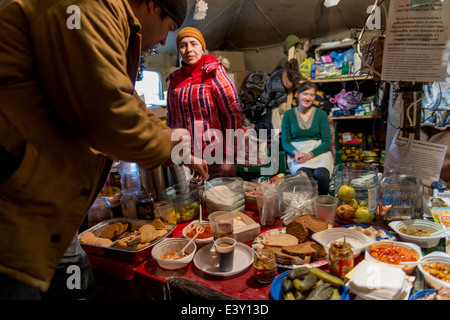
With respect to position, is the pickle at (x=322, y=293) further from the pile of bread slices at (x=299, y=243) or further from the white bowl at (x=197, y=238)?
the white bowl at (x=197, y=238)

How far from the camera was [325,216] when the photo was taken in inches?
61.6

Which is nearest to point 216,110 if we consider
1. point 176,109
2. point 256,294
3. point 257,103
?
point 176,109

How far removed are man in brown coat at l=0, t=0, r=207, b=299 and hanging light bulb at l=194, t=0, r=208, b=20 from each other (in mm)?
4100

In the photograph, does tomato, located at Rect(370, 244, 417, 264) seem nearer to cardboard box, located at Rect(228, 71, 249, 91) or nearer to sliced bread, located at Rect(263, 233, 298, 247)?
sliced bread, located at Rect(263, 233, 298, 247)

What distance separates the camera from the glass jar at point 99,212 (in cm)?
187

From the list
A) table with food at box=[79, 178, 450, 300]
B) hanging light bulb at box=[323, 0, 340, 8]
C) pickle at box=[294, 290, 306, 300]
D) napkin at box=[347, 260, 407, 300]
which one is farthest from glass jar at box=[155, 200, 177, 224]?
hanging light bulb at box=[323, 0, 340, 8]

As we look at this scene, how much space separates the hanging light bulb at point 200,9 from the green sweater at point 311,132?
219 centimetres

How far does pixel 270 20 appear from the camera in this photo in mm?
5531

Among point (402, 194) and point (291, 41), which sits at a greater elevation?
point (291, 41)

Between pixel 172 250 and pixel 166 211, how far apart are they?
0.34 meters

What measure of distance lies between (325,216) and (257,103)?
4200 millimetres

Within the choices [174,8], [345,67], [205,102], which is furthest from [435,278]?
[345,67]

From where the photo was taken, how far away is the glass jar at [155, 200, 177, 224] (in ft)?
5.74

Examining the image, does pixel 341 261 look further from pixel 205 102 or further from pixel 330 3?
pixel 330 3
